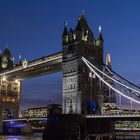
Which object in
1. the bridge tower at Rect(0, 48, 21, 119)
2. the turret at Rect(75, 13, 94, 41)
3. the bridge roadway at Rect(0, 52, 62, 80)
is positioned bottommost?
the bridge tower at Rect(0, 48, 21, 119)

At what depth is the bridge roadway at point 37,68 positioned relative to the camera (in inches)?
3251

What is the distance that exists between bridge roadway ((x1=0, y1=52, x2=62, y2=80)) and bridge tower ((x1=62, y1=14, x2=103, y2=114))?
4.19 metres

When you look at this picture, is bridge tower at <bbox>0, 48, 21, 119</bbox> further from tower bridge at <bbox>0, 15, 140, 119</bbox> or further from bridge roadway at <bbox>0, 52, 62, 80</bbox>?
tower bridge at <bbox>0, 15, 140, 119</bbox>

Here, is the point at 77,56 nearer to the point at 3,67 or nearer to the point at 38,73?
the point at 38,73

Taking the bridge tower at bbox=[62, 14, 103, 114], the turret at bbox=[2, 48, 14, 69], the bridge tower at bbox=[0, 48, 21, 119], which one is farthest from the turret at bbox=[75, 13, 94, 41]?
the turret at bbox=[2, 48, 14, 69]

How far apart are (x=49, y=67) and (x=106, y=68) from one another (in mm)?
13447

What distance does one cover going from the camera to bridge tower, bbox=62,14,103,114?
74000mm

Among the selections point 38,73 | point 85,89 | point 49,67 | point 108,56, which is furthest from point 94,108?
point 108,56

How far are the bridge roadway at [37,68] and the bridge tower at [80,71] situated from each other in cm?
419

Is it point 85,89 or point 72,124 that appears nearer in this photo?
point 72,124

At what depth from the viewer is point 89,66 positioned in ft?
243

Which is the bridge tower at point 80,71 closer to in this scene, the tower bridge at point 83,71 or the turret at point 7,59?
the tower bridge at point 83,71

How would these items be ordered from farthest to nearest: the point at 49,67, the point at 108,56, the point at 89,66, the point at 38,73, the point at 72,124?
the point at 108,56 → the point at 38,73 → the point at 49,67 → the point at 89,66 → the point at 72,124

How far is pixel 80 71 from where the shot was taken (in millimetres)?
74375
